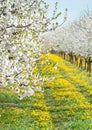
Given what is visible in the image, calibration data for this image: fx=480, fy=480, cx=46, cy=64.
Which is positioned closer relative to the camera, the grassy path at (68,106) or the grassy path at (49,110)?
the grassy path at (49,110)

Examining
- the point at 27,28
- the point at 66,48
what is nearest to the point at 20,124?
the point at 27,28

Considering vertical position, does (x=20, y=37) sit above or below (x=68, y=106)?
above

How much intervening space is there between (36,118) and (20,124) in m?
1.94

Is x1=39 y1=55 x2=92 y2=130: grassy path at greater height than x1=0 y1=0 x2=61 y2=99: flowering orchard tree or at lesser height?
lesser

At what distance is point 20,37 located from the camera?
57.2ft

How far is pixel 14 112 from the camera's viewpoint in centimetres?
2388

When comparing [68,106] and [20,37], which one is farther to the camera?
[68,106]

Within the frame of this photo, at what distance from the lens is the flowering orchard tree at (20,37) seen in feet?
53.1

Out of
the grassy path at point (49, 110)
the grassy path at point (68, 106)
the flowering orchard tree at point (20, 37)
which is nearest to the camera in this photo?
the flowering orchard tree at point (20, 37)

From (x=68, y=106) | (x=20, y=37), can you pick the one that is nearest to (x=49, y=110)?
(x=68, y=106)

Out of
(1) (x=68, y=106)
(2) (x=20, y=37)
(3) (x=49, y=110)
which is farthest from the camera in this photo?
(1) (x=68, y=106)

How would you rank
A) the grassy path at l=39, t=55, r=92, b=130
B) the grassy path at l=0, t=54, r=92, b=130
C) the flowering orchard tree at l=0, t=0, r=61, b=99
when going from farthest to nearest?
the grassy path at l=39, t=55, r=92, b=130, the grassy path at l=0, t=54, r=92, b=130, the flowering orchard tree at l=0, t=0, r=61, b=99

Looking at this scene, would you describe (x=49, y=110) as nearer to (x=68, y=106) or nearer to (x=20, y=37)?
(x=68, y=106)

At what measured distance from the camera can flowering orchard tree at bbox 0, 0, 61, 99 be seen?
1619cm
